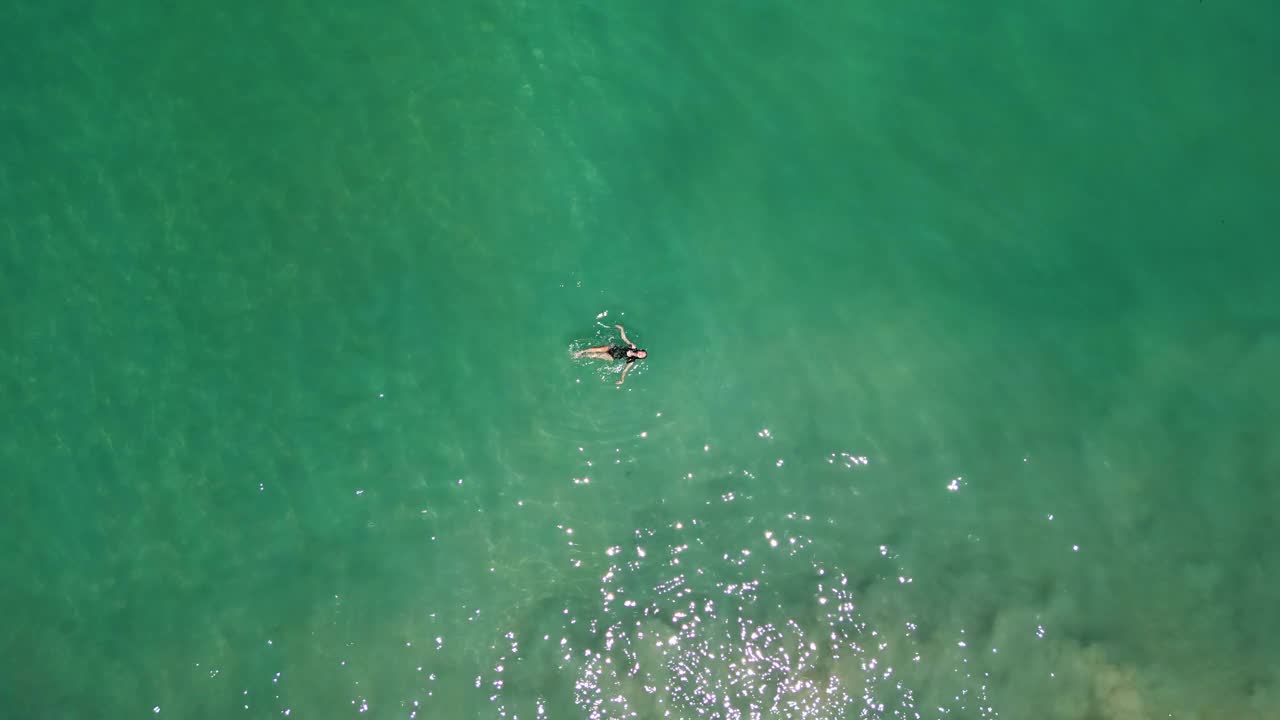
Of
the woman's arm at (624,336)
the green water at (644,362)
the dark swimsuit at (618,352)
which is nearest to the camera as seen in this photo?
the green water at (644,362)

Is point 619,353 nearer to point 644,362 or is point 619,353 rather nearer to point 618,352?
point 618,352

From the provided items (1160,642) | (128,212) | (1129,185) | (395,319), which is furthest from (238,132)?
(1160,642)

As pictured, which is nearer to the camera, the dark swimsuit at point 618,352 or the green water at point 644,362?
the green water at point 644,362

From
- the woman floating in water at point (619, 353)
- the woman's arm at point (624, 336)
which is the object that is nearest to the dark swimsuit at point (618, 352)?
the woman floating in water at point (619, 353)

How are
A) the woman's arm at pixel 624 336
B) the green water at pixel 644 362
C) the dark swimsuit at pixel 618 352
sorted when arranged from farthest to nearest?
the woman's arm at pixel 624 336 < the dark swimsuit at pixel 618 352 < the green water at pixel 644 362

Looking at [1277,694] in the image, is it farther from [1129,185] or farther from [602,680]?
[602,680]

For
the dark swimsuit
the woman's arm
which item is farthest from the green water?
the dark swimsuit

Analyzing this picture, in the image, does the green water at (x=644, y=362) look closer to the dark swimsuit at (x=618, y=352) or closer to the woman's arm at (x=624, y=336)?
the woman's arm at (x=624, y=336)
